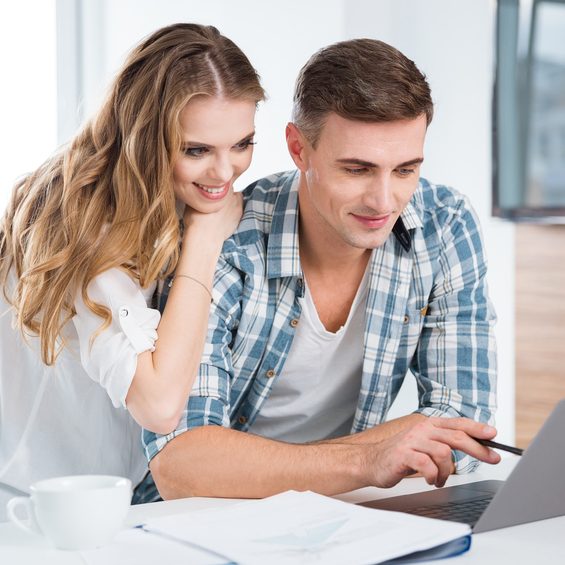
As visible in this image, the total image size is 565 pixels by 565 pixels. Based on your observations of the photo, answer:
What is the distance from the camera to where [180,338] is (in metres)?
1.46

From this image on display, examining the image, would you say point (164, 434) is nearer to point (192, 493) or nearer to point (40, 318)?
point (192, 493)

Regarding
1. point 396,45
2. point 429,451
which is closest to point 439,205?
point 429,451

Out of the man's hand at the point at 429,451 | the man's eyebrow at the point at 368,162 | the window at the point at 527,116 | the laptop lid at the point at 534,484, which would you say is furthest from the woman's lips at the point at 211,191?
the window at the point at 527,116

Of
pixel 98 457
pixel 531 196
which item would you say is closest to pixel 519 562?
pixel 98 457

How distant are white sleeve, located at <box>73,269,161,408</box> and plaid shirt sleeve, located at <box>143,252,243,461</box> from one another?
0.31 ft

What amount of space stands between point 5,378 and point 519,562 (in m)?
1.09

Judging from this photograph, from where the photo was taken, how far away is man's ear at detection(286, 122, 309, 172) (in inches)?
66.2

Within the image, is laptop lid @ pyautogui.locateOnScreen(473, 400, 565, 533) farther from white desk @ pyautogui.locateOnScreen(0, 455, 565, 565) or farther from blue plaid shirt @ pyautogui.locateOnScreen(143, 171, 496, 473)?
blue plaid shirt @ pyautogui.locateOnScreen(143, 171, 496, 473)

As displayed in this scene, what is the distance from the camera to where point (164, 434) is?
4.64 ft

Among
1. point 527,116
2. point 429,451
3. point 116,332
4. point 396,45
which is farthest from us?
point 527,116

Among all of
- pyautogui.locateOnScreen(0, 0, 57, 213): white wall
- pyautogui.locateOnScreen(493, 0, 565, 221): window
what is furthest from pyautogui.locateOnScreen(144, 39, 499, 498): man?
pyautogui.locateOnScreen(493, 0, 565, 221): window

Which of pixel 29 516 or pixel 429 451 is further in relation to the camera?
pixel 429 451

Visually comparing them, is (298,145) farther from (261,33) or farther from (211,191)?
(261,33)

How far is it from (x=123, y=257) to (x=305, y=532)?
0.68 metres
